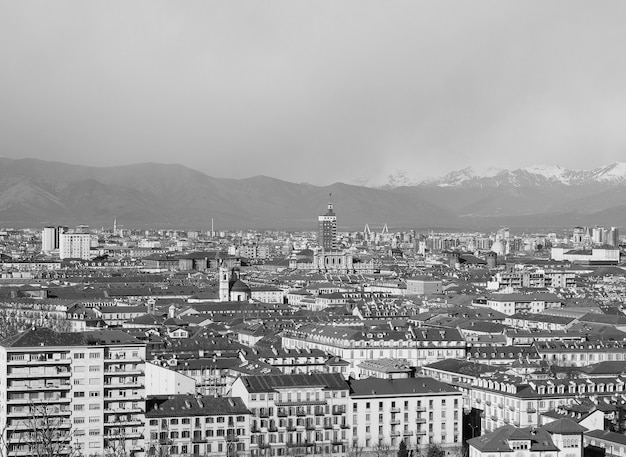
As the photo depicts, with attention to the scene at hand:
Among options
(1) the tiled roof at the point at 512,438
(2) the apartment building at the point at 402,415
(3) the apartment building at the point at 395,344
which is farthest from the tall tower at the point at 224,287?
(1) the tiled roof at the point at 512,438

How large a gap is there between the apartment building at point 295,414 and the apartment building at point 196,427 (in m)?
0.67

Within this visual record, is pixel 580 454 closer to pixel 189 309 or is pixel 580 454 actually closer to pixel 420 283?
pixel 189 309

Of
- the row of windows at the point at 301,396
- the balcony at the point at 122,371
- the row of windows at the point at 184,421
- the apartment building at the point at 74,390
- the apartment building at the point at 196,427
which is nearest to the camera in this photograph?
the apartment building at the point at 74,390

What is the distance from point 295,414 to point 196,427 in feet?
12.7

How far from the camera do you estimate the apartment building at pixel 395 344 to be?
62781 millimetres

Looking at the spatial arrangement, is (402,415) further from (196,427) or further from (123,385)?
(123,385)

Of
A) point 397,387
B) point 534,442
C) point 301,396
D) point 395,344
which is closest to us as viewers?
point 534,442

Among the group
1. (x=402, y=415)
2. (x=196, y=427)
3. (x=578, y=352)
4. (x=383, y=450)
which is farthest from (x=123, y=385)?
(x=578, y=352)

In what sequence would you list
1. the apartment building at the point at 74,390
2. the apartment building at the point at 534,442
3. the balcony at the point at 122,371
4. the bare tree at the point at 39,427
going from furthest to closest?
the balcony at the point at 122,371 → the apartment building at the point at 74,390 → the apartment building at the point at 534,442 → the bare tree at the point at 39,427

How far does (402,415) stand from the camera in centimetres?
4575

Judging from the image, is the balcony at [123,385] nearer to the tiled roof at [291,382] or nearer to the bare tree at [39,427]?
the bare tree at [39,427]

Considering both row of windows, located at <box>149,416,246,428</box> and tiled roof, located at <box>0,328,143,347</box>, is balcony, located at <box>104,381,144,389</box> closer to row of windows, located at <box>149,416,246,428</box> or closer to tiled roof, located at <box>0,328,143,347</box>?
row of windows, located at <box>149,416,246,428</box>

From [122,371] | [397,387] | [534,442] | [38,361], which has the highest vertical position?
[38,361]

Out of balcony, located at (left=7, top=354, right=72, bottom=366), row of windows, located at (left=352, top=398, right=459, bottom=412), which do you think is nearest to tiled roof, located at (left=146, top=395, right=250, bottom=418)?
balcony, located at (left=7, top=354, right=72, bottom=366)
